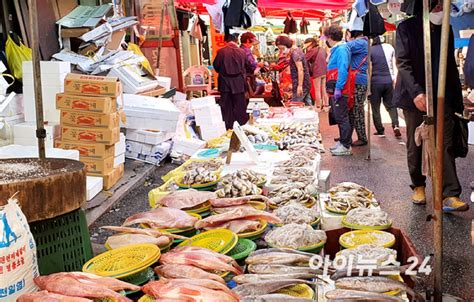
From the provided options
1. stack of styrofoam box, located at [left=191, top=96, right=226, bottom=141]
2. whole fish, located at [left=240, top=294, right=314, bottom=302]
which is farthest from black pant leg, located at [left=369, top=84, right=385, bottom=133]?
whole fish, located at [left=240, top=294, right=314, bottom=302]

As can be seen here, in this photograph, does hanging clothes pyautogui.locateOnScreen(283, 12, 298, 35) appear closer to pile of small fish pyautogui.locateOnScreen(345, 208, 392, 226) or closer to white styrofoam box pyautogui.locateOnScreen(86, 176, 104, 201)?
white styrofoam box pyautogui.locateOnScreen(86, 176, 104, 201)

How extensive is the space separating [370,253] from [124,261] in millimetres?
1473

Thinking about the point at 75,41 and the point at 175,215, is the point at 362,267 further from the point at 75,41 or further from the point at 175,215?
the point at 75,41

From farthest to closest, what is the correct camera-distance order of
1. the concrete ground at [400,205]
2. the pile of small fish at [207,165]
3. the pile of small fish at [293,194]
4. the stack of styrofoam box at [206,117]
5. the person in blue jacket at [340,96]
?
the stack of styrofoam box at [206,117], the person in blue jacket at [340,96], the pile of small fish at [207,165], the concrete ground at [400,205], the pile of small fish at [293,194]

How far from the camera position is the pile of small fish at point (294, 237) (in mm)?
3639

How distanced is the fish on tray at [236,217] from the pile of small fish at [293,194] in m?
0.60

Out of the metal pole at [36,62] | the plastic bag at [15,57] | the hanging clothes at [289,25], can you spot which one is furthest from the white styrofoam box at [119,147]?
the hanging clothes at [289,25]

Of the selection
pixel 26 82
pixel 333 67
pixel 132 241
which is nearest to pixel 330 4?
pixel 333 67

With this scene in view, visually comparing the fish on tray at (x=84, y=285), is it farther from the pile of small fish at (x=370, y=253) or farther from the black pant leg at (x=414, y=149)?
the black pant leg at (x=414, y=149)

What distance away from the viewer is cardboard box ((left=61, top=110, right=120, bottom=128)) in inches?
314

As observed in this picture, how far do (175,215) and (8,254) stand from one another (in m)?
1.53

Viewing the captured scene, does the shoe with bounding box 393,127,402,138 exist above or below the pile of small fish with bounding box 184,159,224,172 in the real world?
below

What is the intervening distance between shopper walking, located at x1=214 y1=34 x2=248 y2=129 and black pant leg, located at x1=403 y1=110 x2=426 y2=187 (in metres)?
6.54

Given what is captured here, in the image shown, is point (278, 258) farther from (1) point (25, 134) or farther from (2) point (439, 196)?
Result: (1) point (25, 134)
